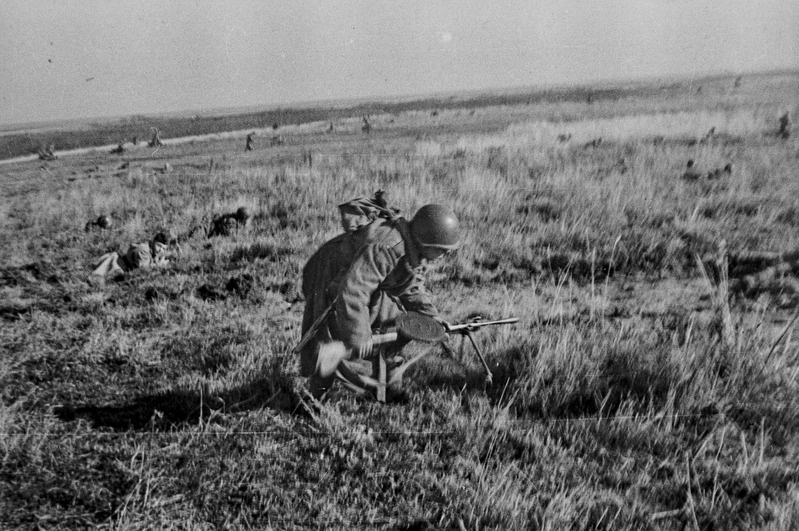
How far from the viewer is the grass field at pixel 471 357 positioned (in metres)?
2.55

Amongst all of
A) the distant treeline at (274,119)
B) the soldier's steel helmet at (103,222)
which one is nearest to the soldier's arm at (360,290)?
the distant treeline at (274,119)

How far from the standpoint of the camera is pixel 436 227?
2635 mm

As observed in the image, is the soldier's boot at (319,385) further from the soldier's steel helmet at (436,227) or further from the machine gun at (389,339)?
the soldier's steel helmet at (436,227)

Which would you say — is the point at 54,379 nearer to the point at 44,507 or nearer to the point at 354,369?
the point at 44,507

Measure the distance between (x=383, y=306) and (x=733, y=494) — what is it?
1.97 metres

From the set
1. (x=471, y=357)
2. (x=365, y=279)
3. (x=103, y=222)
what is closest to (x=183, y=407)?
(x=365, y=279)

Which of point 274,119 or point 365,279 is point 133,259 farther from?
point 274,119

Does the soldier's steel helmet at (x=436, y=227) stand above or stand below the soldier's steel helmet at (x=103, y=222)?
above

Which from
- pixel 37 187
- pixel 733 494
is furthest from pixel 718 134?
pixel 37 187

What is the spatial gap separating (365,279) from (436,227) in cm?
45

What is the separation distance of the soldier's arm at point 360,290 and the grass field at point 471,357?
656 millimetres

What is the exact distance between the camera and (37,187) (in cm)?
735

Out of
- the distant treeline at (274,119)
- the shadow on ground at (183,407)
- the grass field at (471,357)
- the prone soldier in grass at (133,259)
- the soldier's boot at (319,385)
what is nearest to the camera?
Result: the grass field at (471,357)

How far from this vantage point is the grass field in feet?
8.38
